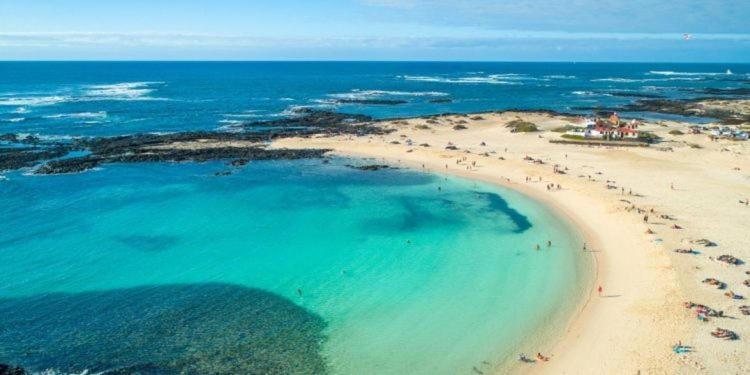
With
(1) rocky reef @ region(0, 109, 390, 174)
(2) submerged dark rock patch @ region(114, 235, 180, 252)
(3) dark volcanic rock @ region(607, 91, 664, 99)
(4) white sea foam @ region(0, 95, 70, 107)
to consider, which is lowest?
(2) submerged dark rock patch @ region(114, 235, 180, 252)

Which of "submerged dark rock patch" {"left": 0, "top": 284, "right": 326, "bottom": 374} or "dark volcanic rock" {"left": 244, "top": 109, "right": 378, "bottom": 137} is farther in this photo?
"dark volcanic rock" {"left": 244, "top": 109, "right": 378, "bottom": 137}

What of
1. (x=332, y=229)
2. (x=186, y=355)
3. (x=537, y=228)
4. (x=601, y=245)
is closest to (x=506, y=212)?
(x=537, y=228)

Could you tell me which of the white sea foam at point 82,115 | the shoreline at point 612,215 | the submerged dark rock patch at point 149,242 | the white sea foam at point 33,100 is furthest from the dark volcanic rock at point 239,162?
the white sea foam at point 33,100

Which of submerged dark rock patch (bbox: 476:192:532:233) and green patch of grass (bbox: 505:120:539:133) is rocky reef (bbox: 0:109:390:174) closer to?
green patch of grass (bbox: 505:120:539:133)

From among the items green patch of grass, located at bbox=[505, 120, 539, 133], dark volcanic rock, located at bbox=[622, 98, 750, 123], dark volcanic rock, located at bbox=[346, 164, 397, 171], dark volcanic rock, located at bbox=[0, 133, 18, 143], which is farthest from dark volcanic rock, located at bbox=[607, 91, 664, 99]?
dark volcanic rock, located at bbox=[0, 133, 18, 143]

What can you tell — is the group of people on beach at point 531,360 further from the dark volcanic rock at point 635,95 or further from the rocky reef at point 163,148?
the dark volcanic rock at point 635,95

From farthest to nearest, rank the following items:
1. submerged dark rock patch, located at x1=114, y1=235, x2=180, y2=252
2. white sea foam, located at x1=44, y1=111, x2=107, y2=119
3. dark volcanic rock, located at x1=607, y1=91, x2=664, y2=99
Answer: dark volcanic rock, located at x1=607, y1=91, x2=664, y2=99 < white sea foam, located at x1=44, y1=111, x2=107, y2=119 < submerged dark rock patch, located at x1=114, y1=235, x2=180, y2=252

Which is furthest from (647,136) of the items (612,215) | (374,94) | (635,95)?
(374,94)
